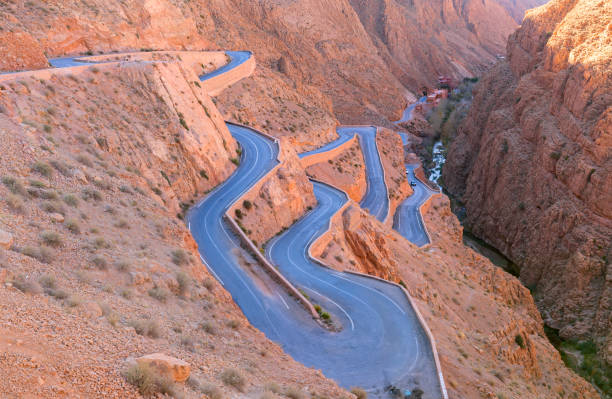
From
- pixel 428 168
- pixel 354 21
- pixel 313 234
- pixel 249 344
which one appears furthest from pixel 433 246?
pixel 354 21

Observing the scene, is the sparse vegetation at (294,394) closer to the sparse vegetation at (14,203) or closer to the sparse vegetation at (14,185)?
the sparse vegetation at (14,203)

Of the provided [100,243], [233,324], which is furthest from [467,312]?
[100,243]

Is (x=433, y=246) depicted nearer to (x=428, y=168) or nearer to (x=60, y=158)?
(x=60, y=158)

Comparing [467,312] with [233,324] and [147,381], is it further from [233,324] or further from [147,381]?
[147,381]

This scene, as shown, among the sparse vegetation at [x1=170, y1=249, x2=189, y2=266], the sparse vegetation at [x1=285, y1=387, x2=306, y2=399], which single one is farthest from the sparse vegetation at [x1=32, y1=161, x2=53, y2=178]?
the sparse vegetation at [x1=285, y1=387, x2=306, y2=399]

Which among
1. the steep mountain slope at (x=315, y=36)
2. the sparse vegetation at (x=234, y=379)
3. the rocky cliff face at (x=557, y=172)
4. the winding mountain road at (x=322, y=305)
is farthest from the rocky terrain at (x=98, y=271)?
the rocky cliff face at (x=557, y=172)
